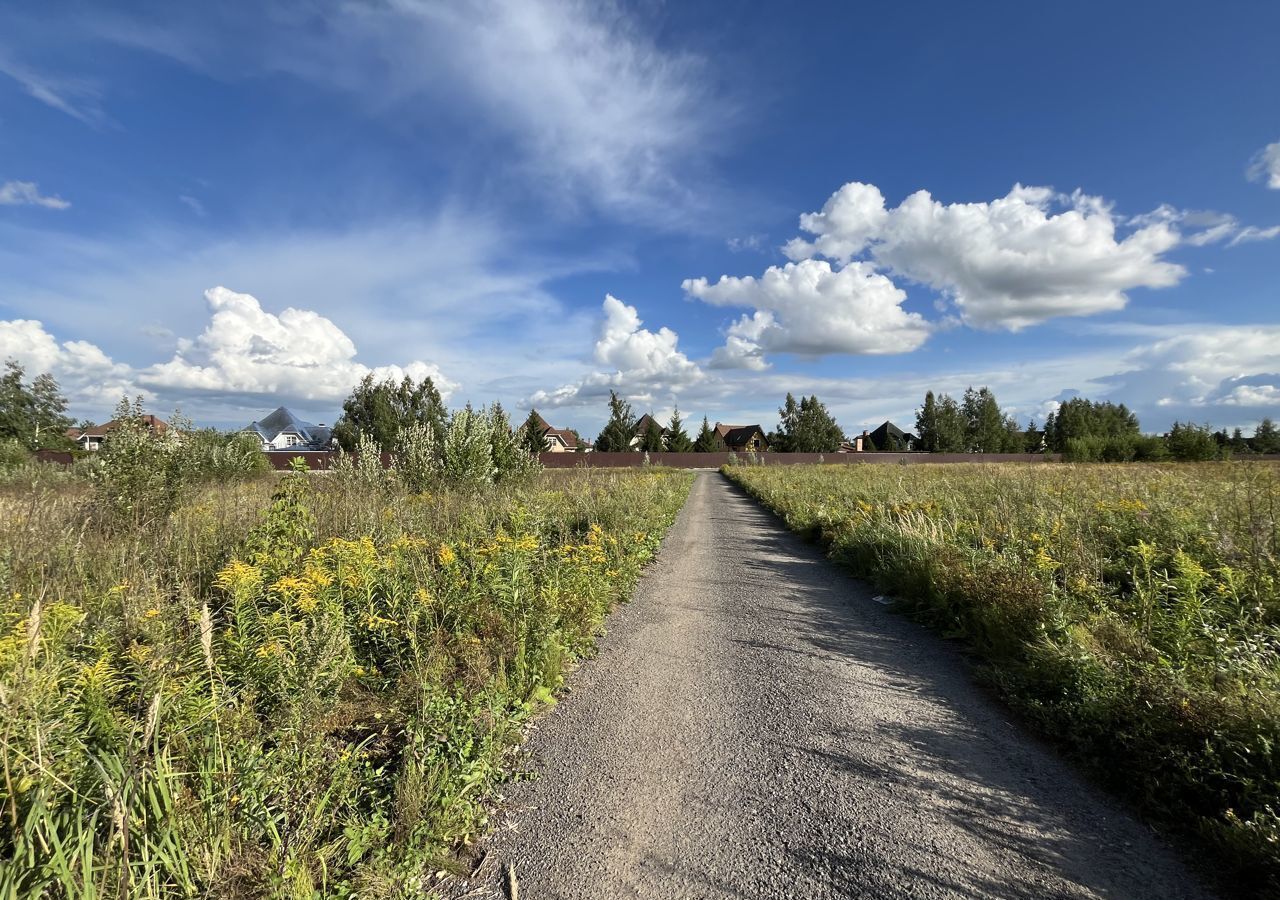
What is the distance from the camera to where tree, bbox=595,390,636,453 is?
175 feet

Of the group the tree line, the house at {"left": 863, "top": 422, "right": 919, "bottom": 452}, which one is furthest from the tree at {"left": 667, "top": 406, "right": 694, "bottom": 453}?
the house at {"left": 863, "top": 422, "right": 919, "bottom": 452}

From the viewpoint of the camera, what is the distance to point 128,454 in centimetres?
777

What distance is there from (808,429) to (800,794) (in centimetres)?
6594

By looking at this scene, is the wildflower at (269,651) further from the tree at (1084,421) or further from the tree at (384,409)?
the tree at (1084,421)

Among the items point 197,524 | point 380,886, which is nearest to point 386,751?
point 380,886

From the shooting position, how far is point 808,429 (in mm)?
65250

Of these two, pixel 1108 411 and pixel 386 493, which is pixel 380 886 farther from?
pixel 1108 411

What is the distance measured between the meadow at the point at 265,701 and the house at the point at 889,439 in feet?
253

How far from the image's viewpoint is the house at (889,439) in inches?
2907

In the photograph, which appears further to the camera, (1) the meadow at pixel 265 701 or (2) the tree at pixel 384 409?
(2) the tree at pixel 384 409

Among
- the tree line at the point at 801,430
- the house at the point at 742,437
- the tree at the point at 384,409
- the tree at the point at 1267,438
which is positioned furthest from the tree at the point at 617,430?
the tree at the point at 1267,438

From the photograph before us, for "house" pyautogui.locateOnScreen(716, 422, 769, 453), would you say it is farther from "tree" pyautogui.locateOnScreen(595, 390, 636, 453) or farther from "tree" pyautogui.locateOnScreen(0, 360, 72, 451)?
"tree" pyautogui.locateOnScreen(0, 360, 72, 451)

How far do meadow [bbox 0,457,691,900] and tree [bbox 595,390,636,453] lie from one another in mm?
47229

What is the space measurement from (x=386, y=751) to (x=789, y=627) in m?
3.93
